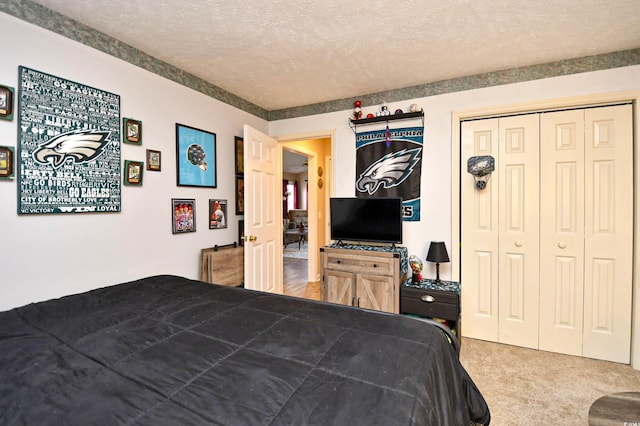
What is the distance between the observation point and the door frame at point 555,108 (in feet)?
7.52

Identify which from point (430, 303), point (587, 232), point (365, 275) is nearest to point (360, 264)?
point (365, 275)

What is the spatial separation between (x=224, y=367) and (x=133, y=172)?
1995 millimetres

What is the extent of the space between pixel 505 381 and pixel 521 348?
708 millimetres

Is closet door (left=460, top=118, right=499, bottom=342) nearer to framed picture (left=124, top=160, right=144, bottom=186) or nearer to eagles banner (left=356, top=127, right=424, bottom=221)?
eagles banner (left=356, top=127, right=424, bottom=221)

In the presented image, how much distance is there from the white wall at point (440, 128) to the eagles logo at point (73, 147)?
2254 mm

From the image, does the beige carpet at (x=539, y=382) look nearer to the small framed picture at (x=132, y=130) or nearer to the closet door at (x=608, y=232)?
the closet door at (x=608, y=232)

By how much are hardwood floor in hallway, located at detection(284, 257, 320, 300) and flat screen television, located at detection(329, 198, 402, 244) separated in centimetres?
132

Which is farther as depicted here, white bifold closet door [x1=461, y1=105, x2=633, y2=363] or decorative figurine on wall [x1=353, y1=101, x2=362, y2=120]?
decorative figurine on wall [x1=353, y1=101, x2=362, y2=120]

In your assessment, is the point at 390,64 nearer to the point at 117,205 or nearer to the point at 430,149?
the point at 430,149

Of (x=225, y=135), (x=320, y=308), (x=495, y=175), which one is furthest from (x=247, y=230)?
(x=495, y=175)

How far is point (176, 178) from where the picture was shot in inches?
103

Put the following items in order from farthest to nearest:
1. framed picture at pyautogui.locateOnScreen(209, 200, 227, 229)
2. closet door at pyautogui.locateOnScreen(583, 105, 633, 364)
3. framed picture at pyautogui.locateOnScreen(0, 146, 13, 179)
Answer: framed picture at pyautogui.locateOnScreen(209, 200, 227, 229) < closet door at pyautogui.locateOnScreen(583, 105, 633, 364) < framed picture at pyautogui.locateOnScreen(0, 146, 13, 179)

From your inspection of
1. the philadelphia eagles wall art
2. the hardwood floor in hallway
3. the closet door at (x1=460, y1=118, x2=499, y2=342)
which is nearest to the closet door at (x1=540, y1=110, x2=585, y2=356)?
the closet door at (x1=460, y1=118, x2=499, y2=342)

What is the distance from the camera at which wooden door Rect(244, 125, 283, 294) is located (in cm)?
303
